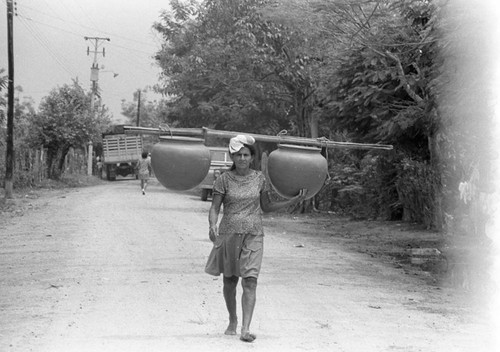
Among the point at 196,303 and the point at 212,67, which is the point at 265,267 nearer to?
the point at 196,303

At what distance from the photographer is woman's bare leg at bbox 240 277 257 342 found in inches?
252

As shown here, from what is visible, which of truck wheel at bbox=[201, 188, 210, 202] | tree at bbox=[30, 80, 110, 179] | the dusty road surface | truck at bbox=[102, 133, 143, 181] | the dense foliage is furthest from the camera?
truck at bbox=[102, 133, 143, 181]

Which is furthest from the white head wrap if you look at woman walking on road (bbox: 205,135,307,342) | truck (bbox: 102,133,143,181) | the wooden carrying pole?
truck (bbox: 102,133,143,181)

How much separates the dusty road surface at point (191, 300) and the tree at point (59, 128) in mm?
24151

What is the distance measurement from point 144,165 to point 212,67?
4074 mm

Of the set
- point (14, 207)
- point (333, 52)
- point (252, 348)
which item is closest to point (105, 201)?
point (14, 207)

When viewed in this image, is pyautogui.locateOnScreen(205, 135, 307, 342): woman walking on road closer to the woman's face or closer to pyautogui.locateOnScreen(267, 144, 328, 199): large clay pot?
the woman's face

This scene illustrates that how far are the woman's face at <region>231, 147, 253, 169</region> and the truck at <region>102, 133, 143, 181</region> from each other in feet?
139

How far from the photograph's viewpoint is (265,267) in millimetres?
11609

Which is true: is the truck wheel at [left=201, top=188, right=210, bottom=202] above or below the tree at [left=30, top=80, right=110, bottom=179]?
below

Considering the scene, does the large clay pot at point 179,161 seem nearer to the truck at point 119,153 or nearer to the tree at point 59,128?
the tree at point 59,128

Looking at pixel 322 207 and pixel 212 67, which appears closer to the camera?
pixel 322 207

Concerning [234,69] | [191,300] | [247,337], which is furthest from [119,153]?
[247,337]

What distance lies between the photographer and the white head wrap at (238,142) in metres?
6.64
